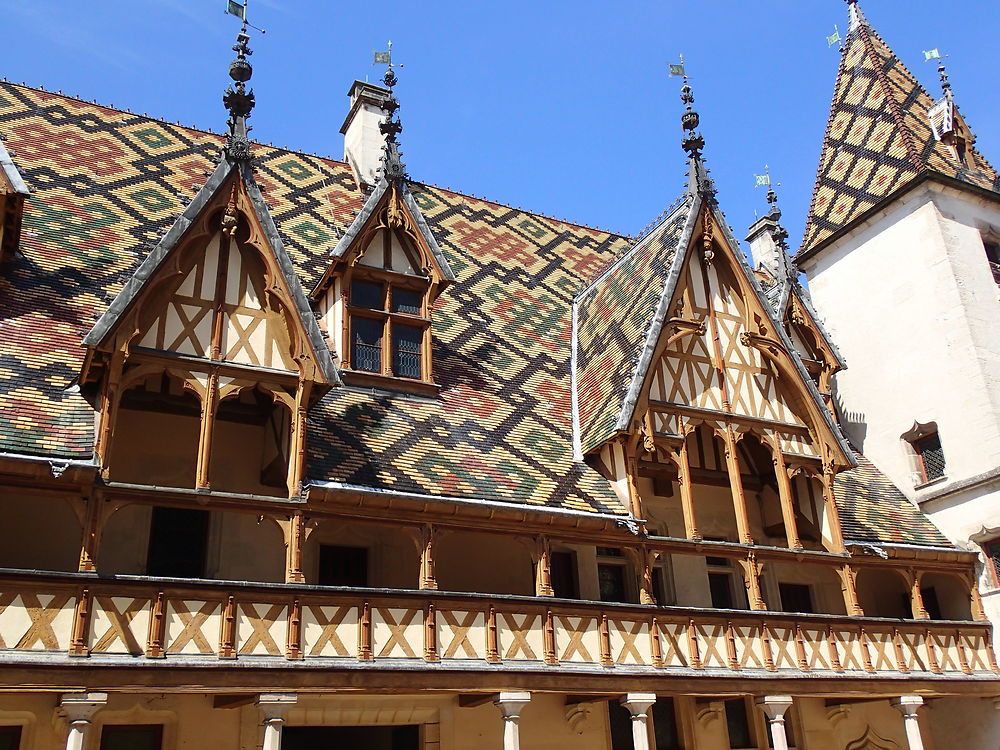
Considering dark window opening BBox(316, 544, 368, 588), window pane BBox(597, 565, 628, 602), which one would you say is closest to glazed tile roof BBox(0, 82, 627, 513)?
dark window opening BBox(316, 544, 368, 588)

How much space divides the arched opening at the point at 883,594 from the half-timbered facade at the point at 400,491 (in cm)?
6

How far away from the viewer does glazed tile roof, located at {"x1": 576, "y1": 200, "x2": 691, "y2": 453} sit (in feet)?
53.8

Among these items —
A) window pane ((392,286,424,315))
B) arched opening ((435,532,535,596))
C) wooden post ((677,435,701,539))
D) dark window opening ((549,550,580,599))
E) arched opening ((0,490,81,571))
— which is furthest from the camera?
window pane ((392,286,424,315))

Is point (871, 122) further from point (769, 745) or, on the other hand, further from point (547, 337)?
point (769, 745)

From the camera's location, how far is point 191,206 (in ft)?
43.4

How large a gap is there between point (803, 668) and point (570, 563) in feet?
12.9

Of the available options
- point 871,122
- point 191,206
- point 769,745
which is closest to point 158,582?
point 191,206

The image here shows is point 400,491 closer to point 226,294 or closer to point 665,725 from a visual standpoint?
point 226,294

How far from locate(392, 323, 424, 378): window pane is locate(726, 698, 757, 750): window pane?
25.8 feet

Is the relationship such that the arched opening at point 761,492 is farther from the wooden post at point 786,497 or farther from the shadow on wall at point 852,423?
the shadow on wall at point 852,423

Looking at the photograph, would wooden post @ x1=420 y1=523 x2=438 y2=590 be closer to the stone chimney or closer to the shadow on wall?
the stone chimney

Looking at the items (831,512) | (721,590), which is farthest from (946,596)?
(721,590)

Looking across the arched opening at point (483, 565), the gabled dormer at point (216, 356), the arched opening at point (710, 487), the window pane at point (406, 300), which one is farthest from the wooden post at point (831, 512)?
the gabled dormer at point (216, 356)

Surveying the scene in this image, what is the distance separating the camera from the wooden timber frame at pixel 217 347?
11.9 metres
